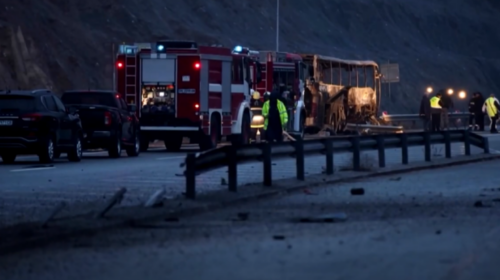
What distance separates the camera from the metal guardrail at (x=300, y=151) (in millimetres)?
16094

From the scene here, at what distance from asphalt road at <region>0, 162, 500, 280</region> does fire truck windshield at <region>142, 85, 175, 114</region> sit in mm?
17141

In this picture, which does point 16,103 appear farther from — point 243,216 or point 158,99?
point 243,216

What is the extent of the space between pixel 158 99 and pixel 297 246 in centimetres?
2238

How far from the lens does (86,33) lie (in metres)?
52.1

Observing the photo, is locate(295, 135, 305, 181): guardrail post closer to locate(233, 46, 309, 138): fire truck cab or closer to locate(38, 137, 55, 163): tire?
locate(38, 137, 55, 163): tire

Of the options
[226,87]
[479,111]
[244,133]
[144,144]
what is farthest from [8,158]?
[479,111]

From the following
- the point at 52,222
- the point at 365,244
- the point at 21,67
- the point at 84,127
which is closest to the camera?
the point at 365,244

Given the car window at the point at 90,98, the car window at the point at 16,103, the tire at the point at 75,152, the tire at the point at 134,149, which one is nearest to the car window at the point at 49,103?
the car window at the point at 16,103

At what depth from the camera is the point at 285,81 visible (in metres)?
42.0

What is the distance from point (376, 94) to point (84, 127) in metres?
27.7

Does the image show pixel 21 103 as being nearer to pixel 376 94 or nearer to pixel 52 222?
pixel 52 222

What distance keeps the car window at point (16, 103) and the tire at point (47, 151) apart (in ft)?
2.60

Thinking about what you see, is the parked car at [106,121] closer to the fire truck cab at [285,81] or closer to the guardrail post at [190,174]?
the fire truck cab at [285,81]

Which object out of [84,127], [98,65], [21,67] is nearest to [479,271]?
[84,127]
